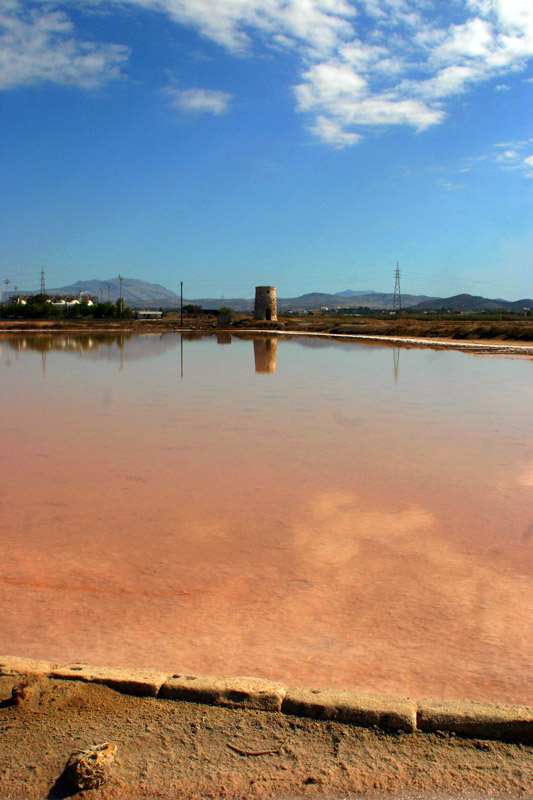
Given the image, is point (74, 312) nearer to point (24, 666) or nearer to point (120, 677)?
point (24, 666)

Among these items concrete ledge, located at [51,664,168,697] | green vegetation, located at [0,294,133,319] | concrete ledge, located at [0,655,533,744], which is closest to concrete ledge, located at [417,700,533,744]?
concrete ledge, located at [0,655,533,744]

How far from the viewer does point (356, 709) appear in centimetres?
244

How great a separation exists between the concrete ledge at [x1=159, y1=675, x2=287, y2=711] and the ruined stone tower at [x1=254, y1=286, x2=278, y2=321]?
60657 millimetres

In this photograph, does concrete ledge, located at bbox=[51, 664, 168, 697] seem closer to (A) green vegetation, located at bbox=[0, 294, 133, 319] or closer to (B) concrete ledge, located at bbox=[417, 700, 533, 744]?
(B) concrete ledge, located at bbox=[417, 700, 533, 744]

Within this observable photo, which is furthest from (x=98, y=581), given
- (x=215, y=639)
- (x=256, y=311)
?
(x=256, y=311)

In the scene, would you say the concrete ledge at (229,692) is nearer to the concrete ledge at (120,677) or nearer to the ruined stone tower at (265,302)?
the concrete ledge at (120,677)

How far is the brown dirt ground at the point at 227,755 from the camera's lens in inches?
83.3

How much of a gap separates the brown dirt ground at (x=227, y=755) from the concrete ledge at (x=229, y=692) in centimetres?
4

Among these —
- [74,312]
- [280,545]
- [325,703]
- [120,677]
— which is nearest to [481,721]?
[325,703]

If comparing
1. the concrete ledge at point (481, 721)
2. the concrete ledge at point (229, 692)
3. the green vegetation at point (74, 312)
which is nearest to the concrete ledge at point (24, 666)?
the concrete ledge at point (229, 692)

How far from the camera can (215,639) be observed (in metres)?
3.20

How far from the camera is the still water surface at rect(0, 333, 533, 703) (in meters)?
3.08

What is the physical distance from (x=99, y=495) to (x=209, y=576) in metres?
2.06

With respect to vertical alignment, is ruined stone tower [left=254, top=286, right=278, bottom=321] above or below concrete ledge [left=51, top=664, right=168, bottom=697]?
above
